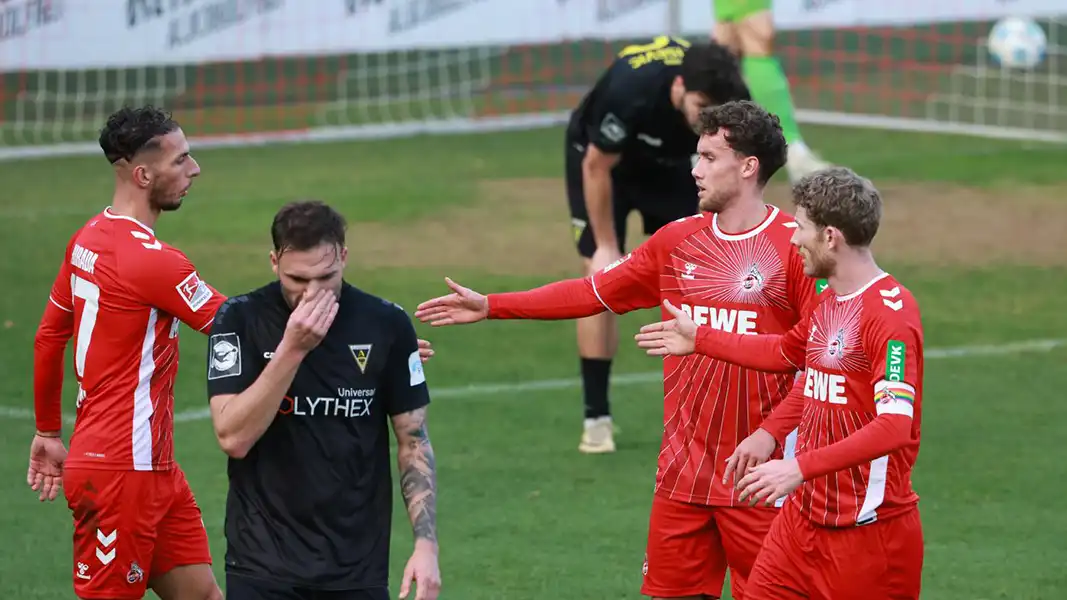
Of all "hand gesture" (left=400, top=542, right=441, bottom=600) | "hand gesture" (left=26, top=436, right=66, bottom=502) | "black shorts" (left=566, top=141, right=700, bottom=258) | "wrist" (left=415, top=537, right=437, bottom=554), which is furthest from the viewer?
"black shorts" (left=566, top=141, right=700, bottom=258)

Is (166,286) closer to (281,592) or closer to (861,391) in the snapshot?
(281,592)

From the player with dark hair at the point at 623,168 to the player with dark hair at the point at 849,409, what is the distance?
3.21m

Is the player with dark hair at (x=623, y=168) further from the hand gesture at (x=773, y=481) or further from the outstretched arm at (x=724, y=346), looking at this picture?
the hand gesture at (x=773, y=481)

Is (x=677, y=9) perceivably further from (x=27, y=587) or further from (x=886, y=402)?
(x=886, y=402)

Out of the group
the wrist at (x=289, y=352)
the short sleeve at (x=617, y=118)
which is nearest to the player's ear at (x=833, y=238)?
the wrist at (x=289, y=352)

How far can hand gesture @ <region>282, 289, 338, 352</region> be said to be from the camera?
450 centimetres

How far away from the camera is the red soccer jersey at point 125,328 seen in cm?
555

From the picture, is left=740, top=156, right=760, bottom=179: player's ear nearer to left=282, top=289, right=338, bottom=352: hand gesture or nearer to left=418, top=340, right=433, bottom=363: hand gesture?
left=418, top=340, right=433, bottom=363: hand gesture

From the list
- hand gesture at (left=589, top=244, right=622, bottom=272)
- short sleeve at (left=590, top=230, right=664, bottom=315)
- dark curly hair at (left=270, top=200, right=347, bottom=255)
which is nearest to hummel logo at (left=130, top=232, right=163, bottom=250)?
dark curly hair at (left=270, top=200, right=347, bottom=255)

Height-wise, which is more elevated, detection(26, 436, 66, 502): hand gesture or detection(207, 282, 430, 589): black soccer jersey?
detection(207, 282, 430, 589): black soccer jersey

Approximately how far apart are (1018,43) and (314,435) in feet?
62.0

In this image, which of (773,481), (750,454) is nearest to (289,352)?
(773,481)

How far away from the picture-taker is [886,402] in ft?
15.9

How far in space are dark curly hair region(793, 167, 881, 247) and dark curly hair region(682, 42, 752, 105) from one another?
2382mm
